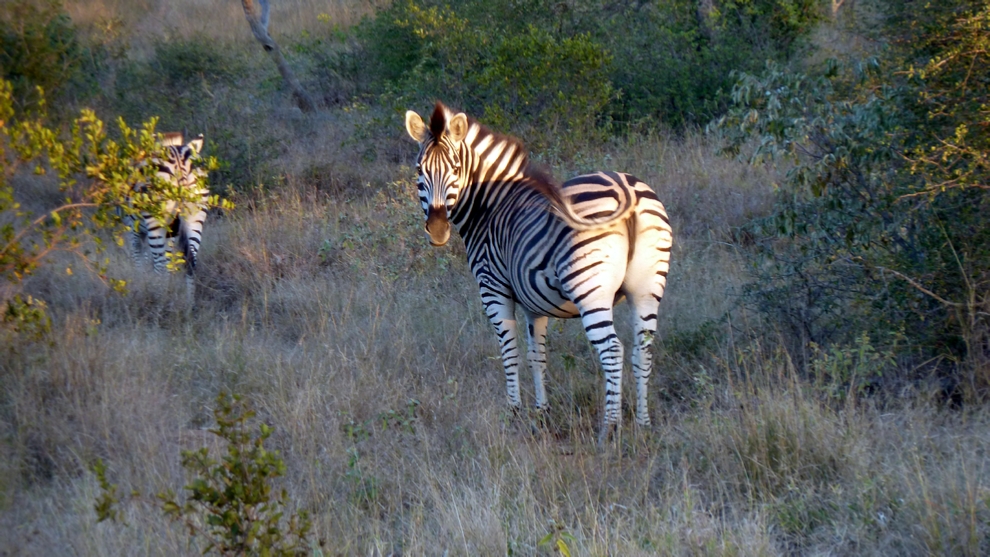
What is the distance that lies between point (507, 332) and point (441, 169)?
1172mm

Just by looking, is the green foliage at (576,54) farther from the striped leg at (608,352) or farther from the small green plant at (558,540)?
the small green plant at (558,540)

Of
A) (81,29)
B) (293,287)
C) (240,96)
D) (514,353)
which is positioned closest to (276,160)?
(240,96)

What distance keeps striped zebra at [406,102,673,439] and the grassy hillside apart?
1.39ft

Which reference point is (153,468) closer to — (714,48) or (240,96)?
(714,48)

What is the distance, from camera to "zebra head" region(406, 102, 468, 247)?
5.18 metres

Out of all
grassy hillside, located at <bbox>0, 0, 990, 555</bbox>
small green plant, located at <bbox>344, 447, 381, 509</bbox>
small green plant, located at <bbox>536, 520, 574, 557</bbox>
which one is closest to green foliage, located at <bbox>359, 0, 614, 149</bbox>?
grassy hillside, located at <bbox>0, 0, 990, 555</bbox>

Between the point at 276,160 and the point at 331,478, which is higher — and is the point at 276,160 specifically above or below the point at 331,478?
above

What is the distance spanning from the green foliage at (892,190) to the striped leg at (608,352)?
165 centimetres

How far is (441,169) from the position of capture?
5219 millimetres

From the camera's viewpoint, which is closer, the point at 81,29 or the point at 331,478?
the point at 331,478

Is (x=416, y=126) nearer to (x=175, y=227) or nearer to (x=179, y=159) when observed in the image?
(x=179, y=159)

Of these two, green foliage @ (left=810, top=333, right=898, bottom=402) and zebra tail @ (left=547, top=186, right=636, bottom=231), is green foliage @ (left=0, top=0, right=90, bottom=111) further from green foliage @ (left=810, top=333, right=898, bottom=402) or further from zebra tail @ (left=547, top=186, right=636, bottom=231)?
green foliage @ (left=810, top=333, right=898, bottom=402)

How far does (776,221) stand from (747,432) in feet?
6.73

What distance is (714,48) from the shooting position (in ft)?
41.0
